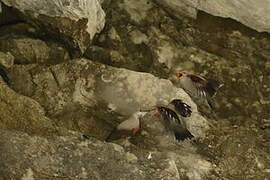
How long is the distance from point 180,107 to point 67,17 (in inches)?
A: 55.9

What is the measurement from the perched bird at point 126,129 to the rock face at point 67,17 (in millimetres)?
1089

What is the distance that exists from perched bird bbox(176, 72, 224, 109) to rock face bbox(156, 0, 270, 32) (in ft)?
2.40

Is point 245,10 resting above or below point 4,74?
above

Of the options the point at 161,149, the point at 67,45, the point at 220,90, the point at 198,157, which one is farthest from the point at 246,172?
the point at 67,45

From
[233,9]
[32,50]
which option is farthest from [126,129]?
[233,9]

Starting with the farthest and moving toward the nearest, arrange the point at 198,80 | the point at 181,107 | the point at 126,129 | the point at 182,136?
the point at 198,80 < the point at 181,107 < the point at 182,136 < the point at 126,129

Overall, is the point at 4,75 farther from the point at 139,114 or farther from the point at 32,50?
the point at 139,114

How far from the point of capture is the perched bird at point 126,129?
4.71 metres

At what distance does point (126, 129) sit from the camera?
185 inches

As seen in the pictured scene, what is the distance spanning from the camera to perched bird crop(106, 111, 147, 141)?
4.71 metres

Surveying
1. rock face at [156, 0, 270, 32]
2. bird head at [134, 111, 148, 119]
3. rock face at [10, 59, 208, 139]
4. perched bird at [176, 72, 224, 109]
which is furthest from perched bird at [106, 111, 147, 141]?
rock face at [156, 0, 270, 32]

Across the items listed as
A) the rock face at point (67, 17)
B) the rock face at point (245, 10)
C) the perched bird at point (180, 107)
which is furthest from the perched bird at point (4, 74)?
the rock face at point (245, 10)

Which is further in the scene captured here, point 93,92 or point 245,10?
point 245,10

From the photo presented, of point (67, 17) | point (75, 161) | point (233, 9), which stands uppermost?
point (233, 9)
